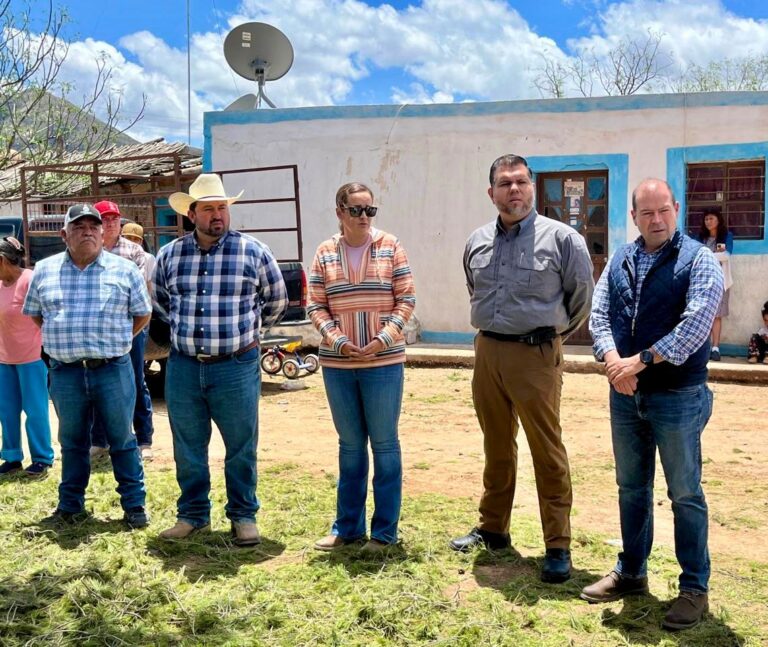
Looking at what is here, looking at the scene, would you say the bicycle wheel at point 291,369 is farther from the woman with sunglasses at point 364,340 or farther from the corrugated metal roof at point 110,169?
the woman with sunglasses at point 364,340

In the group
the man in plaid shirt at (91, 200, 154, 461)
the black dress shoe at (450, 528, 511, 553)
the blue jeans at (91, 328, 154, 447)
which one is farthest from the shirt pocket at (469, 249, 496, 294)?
the blue jeans at (91, 328, 154, 447)

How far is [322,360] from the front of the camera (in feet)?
15.7

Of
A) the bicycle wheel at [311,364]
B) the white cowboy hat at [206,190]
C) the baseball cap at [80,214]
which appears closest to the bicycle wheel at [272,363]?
the bicycle wheel at [311,364]

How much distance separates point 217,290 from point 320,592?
1.73m

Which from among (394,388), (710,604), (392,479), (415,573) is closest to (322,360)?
(394,388)

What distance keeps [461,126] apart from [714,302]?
32.5 feet

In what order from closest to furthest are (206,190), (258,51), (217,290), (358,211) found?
(358,211), (217,290), (206,190), (258,51)

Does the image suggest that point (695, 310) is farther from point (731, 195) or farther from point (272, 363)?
point (731, 195)

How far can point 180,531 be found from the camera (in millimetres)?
5086

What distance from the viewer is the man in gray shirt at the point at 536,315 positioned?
433 cm

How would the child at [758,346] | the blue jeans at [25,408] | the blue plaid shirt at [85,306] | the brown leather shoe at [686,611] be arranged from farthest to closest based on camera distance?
1. the child at [758,346]
2. the blue jeans at [25,408]
3. the blue plaid shirt at [85,306]
4. the brown leather shoe at [686,611]

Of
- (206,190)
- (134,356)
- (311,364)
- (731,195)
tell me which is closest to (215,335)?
(206,190)

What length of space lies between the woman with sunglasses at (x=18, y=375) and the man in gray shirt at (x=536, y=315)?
378 cm

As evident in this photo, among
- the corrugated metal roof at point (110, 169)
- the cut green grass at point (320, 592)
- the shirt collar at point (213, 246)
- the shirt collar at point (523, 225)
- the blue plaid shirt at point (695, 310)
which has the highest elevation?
the corrugated metal roof at point (110, 169)
